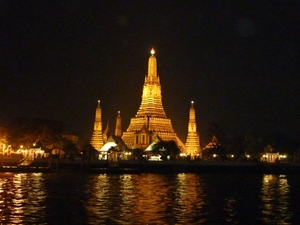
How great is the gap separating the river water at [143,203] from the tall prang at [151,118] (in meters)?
45.8

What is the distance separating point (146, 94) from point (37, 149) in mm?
29159

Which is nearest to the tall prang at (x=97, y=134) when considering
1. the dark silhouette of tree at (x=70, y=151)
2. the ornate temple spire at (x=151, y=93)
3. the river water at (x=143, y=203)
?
the ornate temple spire at (x=151, y=93)

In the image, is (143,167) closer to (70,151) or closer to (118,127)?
(70,151)

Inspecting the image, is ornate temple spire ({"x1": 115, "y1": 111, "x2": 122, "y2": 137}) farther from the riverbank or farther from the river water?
the river water

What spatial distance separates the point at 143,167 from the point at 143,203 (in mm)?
32181

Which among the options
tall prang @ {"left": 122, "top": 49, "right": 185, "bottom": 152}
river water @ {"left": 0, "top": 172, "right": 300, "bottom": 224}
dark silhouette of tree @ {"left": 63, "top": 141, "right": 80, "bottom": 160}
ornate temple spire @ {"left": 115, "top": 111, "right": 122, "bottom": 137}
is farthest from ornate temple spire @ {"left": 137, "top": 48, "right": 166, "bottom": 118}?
river water @ {"left": 0, "top": 172, "right": 300, "bottom": 224}

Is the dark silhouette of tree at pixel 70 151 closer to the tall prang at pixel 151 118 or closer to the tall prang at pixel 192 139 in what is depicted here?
the tall prang at pixel 151 118

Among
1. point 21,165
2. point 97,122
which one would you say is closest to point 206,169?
point 21,165

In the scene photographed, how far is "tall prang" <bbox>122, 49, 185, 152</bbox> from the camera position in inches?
3580

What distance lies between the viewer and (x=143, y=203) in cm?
3162

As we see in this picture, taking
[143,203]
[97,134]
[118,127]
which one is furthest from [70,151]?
[143,203]

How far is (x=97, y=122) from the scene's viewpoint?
9850 centimetres

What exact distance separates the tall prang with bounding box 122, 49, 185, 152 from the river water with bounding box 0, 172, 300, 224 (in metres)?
45.8

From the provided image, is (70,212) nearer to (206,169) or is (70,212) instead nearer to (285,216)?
(285,216)
